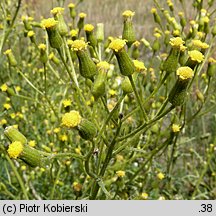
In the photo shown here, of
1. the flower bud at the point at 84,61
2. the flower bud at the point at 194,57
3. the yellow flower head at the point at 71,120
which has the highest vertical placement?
the flower bud at the point at 84,61

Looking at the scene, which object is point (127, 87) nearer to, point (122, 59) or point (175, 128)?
point (122, 59)

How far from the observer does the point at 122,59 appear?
53.2 inches

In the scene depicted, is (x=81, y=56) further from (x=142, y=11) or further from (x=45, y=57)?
(x=142, y=11)

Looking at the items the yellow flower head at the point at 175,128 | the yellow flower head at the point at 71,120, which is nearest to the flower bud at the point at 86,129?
the yellow flower head at the point at 71,120

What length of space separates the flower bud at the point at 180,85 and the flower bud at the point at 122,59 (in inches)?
5.3

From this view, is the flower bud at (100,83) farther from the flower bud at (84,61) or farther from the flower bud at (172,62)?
the flower bud at (172,62)

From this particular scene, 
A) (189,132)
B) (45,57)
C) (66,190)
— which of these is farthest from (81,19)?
(189,132)

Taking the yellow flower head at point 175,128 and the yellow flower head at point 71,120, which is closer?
the yellow flower head at point 71,120

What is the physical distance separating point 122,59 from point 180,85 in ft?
0.60

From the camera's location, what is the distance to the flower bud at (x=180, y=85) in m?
1.30

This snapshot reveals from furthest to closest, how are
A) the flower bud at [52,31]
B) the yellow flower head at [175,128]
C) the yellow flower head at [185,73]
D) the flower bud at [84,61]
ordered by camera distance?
the yellow flower head at [175,128], the flower bud at [52,31], the flower bud at [84,61], the yellow flower head at [185,73]

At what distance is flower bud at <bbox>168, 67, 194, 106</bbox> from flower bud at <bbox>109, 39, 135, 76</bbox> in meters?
0.14

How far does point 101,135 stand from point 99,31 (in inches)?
23.6

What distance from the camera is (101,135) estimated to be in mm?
1366
